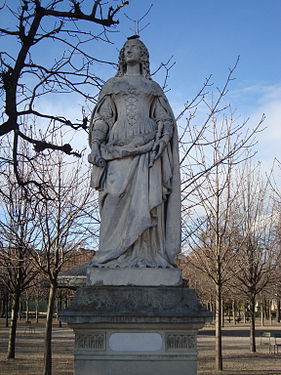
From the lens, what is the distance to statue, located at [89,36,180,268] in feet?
19.7

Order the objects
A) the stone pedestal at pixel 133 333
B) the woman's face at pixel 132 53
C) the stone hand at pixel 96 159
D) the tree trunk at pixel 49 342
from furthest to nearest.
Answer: the tree trunk at pixel 49 342, the woman's face at pixel 132 53, the stone hand at pixel 96 159, the stone pedestal at pixel 133 333

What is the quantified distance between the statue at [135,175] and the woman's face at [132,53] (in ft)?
0.04

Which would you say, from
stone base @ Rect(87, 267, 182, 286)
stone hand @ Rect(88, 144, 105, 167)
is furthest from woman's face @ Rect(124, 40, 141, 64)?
stone base @ Rect(87, 267, 182, 286)

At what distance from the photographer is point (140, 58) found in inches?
262

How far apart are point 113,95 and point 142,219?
65.3 inches

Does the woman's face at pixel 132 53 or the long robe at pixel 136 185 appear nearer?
the long robe at pixel 136 185

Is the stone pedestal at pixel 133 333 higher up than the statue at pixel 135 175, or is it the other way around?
the statue at pixel 135 175

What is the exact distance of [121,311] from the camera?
5.45 meters

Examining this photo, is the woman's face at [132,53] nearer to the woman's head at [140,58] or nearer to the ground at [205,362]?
the woman's head at [140,58]

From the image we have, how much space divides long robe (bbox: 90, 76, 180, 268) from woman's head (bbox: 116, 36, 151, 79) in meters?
0.23

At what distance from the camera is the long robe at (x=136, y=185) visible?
6.01 m

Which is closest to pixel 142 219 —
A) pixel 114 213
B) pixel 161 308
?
pixel 114 213

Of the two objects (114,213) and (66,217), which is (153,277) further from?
(66,217)

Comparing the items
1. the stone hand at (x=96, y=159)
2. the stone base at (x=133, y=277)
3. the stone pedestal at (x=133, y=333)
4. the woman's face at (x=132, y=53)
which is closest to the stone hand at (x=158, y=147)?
the stone hand at (x=96, y=159)
